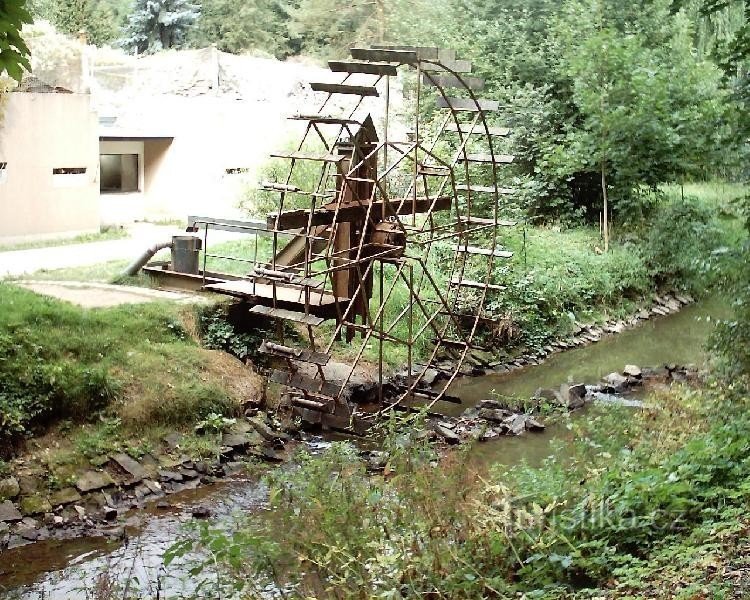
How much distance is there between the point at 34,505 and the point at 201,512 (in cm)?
145

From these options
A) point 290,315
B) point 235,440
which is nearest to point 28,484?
point 235,440

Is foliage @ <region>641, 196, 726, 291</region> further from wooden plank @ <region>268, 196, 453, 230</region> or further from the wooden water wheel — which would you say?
wooden plank @ <region>268, 196, 453, 230</region>

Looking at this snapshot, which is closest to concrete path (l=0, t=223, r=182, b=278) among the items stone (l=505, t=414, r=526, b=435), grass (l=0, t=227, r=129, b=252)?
grass (l=0, t=227, r=129, b=252)

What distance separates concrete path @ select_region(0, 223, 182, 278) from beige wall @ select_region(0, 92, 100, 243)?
3.07ft

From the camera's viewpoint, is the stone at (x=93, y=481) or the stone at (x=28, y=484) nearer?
the stone at (x=28, y=484)

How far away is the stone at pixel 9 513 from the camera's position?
318 inches

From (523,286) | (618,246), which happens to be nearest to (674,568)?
(523,286)

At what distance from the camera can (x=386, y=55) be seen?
1073cm

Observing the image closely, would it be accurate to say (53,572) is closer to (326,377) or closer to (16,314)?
(16,314)

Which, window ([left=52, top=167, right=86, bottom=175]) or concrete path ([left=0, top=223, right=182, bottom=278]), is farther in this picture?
window ([left=52, top=167, right=86, bottom=175])

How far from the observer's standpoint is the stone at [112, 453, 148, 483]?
9016mm

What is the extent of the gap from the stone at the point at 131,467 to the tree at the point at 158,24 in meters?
19.4

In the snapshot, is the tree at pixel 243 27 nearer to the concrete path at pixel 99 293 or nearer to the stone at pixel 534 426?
the concrete path at pixel 99 293

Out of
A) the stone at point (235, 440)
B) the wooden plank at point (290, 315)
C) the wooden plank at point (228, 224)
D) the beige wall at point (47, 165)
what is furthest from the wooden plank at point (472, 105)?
the beige wall at point (47, 165)
